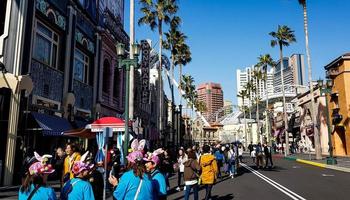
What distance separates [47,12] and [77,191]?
15.9 meters

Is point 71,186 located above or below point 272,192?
above

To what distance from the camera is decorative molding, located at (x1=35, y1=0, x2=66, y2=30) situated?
56.1ft

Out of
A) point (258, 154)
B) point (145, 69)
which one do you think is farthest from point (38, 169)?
point (145, 69)

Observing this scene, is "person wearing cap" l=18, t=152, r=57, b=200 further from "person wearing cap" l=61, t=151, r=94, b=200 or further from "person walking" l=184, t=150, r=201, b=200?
"person walking" l=184, t=150, r=201, b=200

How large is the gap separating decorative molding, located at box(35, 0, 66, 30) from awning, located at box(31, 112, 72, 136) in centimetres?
543

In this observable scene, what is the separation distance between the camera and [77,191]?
436cm

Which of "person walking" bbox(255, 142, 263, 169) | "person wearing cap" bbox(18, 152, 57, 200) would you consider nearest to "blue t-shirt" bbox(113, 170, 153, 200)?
"person wearing cap" bbox(18, 152, 57, 200)

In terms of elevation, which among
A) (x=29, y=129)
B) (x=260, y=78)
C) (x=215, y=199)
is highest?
(x=260, y=78)

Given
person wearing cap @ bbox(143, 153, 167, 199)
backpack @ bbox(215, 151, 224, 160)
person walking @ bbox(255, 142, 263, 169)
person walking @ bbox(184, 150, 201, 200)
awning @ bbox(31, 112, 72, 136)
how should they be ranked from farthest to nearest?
person walking @ bbox(255, 142, 263, 169) < backpack @ bbox(215, 151, 224, 160) < awning @ bbox(31, 112, 72, 136) < person walking @ bbox(184, 150, 201, 200) < person wearing cap @ bbox(143, 153, 167, 199)

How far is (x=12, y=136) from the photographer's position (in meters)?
14.4

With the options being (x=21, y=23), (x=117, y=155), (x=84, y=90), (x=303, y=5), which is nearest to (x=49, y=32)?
(x=21, y=23)

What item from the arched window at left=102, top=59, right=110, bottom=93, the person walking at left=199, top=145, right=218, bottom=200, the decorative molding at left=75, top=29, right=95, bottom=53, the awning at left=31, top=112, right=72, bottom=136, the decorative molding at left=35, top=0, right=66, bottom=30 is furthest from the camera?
the arched window at left=102, top=59, right=110, bottom=93

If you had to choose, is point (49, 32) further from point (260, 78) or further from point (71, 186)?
point (260, 78)

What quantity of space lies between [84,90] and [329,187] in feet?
53.8
